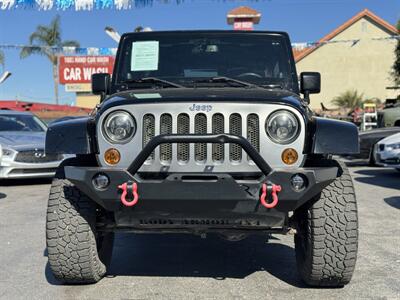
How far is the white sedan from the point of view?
10492 mm

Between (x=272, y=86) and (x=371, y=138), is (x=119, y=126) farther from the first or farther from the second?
Answer: (x=371, y=138)

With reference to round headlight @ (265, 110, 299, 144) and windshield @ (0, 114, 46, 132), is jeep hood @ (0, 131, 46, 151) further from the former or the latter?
round headlight @ (265, 110, 299, 144)

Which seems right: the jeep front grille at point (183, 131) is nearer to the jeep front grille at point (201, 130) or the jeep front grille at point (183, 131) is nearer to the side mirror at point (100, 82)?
the jeep front grille at point (201, 130)

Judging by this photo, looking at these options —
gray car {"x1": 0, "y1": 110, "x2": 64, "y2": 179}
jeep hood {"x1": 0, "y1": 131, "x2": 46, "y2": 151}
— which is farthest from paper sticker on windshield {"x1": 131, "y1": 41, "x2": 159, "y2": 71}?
jeep hood {"x1": 0, "y1": 131, "x2": 46, "y2": 151}

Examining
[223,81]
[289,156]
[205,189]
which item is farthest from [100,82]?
[289,156]

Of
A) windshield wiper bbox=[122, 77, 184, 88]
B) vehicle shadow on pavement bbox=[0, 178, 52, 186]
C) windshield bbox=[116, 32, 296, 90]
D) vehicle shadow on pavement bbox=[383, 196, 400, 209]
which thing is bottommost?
vehicle shadow on pavement bbox=[0, 178, 52, 186]

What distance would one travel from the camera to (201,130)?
3.58m

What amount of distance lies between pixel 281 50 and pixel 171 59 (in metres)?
1.01

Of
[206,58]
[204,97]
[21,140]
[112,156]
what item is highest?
[206,58]

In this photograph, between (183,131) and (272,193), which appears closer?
(272,193)

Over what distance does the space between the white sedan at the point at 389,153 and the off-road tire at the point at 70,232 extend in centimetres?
800

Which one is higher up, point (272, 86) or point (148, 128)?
point (272, 86)

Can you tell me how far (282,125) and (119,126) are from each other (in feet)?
3.56

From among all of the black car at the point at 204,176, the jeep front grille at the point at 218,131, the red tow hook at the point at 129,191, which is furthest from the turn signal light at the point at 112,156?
the jeep front grille at the point at 218,131
